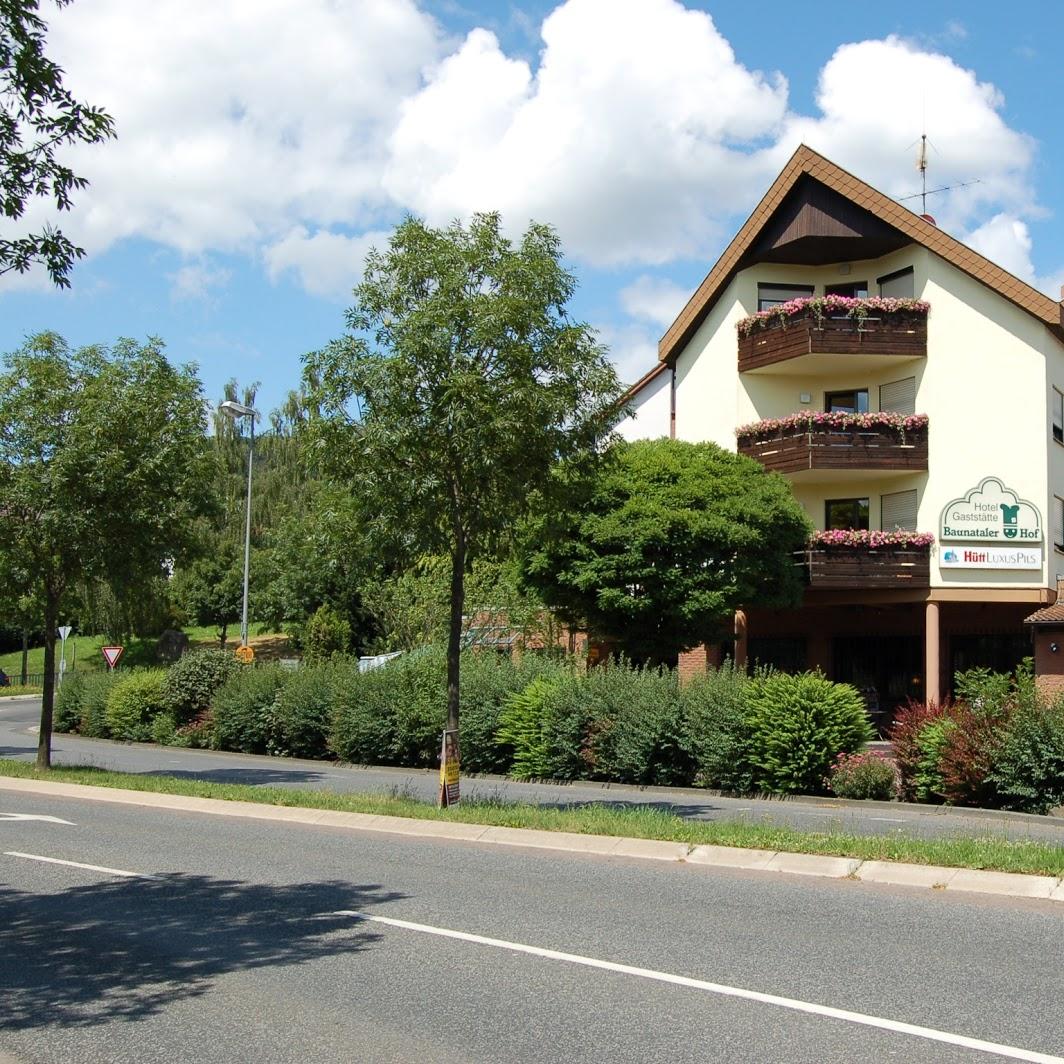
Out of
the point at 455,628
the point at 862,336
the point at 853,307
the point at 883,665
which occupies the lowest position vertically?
the point at 883,665

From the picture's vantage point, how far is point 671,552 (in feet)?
93.8

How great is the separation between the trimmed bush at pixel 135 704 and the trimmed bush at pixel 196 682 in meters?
0.68

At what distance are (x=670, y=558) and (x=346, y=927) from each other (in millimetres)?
21091

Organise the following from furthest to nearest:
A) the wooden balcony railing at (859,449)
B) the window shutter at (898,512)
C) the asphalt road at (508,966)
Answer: the window shutter at (898,512) → the wooden balcony railing at (859,449) → the asphalt road at (508,966)

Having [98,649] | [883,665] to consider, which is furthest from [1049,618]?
[98,649]

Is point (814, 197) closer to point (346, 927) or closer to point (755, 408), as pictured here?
point (755, 408)

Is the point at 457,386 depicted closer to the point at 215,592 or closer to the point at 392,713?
the point at 392,713

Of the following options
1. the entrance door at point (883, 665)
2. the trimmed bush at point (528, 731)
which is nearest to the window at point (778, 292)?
the entrance door at point (883, 665)

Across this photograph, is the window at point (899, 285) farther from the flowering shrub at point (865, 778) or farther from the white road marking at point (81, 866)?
the white road marking at point (81, 866)

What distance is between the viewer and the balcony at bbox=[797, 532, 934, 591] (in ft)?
101

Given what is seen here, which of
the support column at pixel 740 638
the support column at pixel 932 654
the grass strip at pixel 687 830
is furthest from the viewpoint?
the support column at pixel 740 638

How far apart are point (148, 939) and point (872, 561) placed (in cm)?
2537

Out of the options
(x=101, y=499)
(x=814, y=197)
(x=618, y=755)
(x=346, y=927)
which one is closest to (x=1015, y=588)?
(x=814, y=197)

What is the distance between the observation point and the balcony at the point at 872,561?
101 ft
